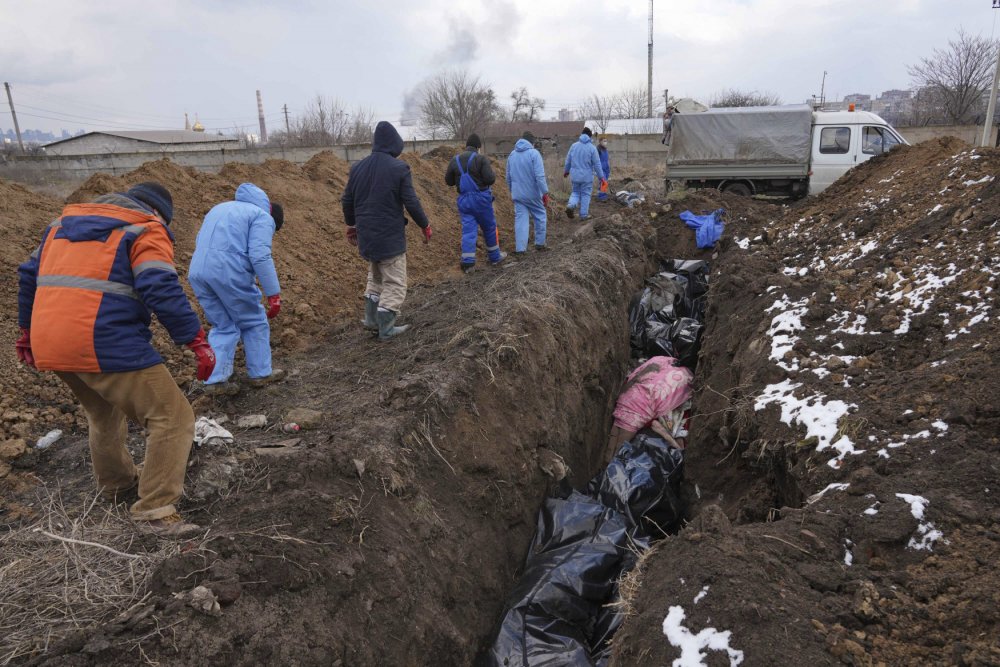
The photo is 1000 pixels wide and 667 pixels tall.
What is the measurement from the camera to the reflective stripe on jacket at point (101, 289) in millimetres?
2551

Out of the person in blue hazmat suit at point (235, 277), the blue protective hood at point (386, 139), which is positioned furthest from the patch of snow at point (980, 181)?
the person in blue hazmat suit at point (235, 277)

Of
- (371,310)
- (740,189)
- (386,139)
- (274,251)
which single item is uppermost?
(386,139)

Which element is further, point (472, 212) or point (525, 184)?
point (525, 184)

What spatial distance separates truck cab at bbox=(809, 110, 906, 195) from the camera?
1220cm

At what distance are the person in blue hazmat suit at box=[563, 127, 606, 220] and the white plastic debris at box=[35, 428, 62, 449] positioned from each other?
9517 mm

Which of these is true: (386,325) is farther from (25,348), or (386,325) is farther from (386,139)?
(25,348)

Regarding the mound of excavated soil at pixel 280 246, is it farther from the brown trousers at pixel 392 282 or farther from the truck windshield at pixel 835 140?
the truck windshield at pixel 835 140

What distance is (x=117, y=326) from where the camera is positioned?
262 centimetres

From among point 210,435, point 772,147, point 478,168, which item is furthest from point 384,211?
point 772,147

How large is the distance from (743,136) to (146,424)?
44.6 feet

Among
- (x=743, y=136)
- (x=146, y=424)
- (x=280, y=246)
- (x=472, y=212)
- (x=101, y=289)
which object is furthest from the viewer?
(x=743, y=136)

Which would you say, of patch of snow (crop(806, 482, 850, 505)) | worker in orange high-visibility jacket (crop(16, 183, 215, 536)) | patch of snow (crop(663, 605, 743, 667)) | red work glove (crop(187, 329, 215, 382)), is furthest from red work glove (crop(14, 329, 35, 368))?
patch of snow (crop(806, 482, 850, 505))

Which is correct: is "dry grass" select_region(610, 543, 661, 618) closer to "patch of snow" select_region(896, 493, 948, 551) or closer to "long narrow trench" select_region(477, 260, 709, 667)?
"long narrow trench" select_region(477, 260, 709, 667)

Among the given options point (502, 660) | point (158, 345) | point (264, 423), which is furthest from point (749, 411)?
→ point (158, 345)
